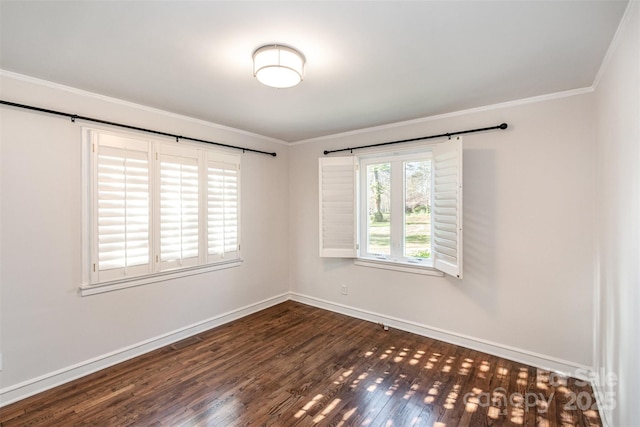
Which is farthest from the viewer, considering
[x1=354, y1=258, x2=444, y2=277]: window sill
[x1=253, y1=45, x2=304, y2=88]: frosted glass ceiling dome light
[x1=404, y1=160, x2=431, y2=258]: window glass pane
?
[x1=404, y1=160, x2=431, y2=258]: window glass pane

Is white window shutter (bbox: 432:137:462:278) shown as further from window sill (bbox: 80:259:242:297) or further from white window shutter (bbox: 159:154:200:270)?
white window shutter (bbox: 159:154:200:270)

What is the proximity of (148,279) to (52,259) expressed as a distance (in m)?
0.78

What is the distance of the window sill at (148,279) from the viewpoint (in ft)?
8.51

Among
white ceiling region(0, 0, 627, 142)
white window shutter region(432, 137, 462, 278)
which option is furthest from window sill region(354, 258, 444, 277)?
white ceiling region(0, 0, 627, 142)

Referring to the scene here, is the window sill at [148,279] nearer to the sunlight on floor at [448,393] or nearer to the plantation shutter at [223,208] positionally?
the plantation shutter at [223,208]

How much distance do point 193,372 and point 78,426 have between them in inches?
31.9

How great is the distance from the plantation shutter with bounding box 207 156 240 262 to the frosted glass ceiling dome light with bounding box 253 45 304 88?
1.84 m

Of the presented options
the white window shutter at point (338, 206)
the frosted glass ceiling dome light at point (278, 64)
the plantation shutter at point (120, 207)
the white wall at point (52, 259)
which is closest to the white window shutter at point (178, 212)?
the plantation shutter at point (120, 207)

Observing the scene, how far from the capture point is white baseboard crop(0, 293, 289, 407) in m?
2.21

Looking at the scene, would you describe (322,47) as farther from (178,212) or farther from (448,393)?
(448,393)

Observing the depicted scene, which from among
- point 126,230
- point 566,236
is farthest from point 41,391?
point 566,236

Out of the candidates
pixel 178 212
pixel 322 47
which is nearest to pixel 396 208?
pixel 322 47

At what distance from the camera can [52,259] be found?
238 cm

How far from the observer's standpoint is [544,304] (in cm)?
266
